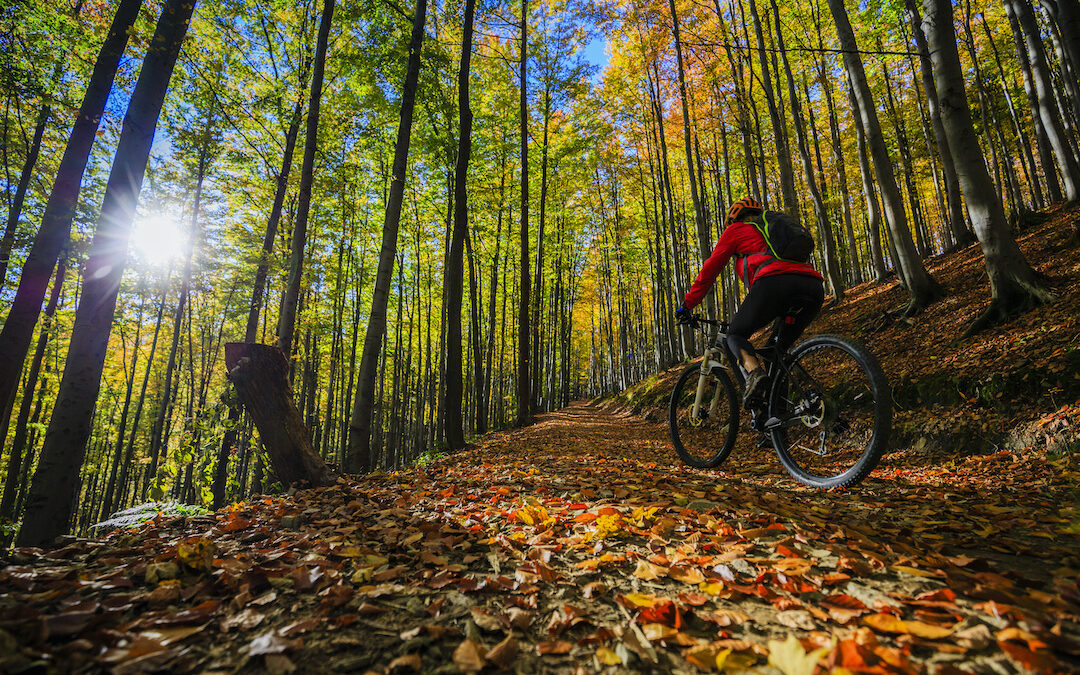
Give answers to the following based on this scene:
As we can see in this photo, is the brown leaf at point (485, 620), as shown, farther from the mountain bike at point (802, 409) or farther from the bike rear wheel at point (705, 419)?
the bike rear wheel at point (705, 419)

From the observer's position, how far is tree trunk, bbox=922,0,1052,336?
179 inches

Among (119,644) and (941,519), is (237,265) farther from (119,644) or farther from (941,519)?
(941,519)

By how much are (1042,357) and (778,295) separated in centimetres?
278

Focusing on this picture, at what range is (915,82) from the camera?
14.7 m

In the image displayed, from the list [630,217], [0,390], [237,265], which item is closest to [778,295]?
[0,390]

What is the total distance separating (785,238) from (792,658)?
2.88 m

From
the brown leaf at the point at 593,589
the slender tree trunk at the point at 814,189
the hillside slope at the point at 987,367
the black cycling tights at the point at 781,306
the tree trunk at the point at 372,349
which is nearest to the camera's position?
the brown leaf at the point at 593,589

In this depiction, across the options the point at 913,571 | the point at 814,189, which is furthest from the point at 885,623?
the point at 814,189

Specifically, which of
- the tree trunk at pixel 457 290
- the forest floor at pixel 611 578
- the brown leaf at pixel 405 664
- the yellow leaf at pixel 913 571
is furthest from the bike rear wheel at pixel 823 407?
the tree trunk at pixel 457 290

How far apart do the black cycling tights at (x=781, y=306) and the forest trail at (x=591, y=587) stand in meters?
1.26

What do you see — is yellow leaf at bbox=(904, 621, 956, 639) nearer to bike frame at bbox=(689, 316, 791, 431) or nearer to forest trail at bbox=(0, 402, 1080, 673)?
forest trail at bbox=(0, 402, 1080, 673)

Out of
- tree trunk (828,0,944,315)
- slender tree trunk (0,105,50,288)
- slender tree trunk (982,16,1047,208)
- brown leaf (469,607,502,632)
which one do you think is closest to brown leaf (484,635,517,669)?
brown leaf (469,607,502,632)

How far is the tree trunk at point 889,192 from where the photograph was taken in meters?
6.32

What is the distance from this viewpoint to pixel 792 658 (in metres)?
1.04
